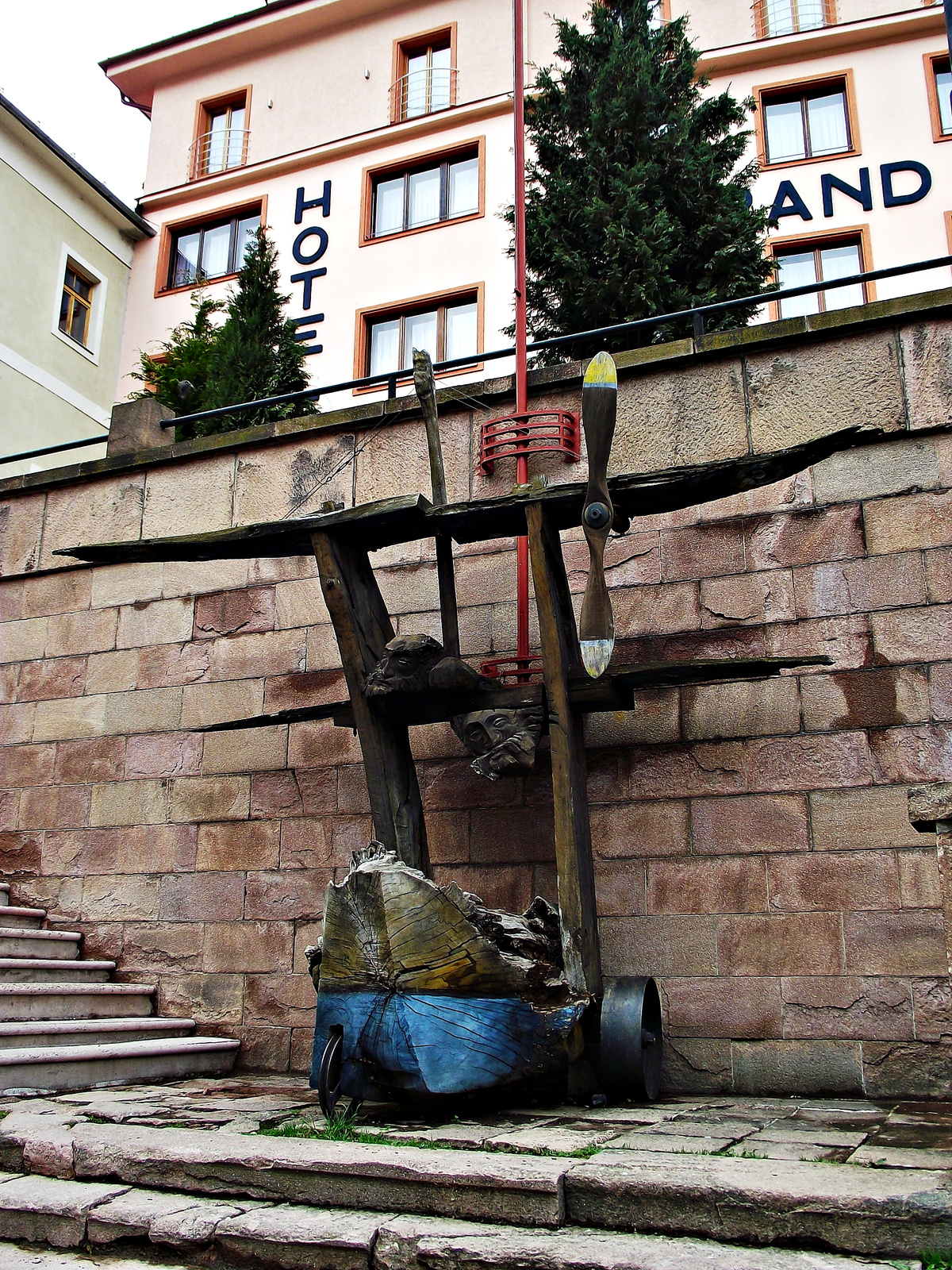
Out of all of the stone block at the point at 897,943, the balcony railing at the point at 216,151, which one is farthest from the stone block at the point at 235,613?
the balcony railing at the point at 216,151

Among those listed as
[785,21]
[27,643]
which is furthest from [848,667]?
[785,21]

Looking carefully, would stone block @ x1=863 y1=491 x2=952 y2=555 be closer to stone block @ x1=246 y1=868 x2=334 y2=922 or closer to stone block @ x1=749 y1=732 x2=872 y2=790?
stone block @ x1=749 y1=732 x2=872 y2=790

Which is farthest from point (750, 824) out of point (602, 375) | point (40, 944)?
point (40, 944)

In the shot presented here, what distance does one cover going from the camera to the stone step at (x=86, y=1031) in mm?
5832

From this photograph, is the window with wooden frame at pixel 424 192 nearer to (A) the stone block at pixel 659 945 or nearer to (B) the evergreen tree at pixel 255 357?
(B) the evergreen tree at pixel 255 357

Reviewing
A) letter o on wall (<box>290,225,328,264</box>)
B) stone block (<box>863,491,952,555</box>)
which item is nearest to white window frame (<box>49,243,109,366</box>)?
letter o on wall (<box>290,225,328,264</box>)

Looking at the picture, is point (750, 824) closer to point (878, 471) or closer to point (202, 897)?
point (878, 471)

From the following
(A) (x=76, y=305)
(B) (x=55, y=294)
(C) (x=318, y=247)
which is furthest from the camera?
(A) (x=76, y=305)

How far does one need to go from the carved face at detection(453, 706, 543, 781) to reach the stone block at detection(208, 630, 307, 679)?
2.05m

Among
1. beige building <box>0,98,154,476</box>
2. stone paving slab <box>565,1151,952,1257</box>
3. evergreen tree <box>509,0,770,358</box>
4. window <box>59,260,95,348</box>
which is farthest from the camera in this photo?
window <box>59,260,95,348</box>

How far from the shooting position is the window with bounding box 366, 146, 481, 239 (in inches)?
669

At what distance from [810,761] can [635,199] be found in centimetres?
606

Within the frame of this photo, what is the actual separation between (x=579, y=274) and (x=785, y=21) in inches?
378

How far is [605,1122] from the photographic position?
175 inches
